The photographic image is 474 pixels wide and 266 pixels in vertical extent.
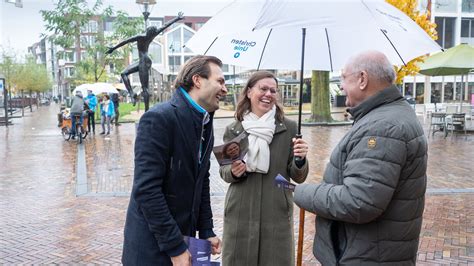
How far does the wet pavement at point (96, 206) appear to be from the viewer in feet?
15.2

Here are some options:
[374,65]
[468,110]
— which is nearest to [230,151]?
[374,65]

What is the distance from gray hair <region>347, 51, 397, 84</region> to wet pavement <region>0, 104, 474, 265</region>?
2.80 m

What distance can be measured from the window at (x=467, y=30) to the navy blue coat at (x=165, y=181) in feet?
142

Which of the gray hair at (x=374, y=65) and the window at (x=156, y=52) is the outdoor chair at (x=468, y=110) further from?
the window at (x=156, y=52)

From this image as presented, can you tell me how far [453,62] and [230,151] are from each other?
42.9 ft

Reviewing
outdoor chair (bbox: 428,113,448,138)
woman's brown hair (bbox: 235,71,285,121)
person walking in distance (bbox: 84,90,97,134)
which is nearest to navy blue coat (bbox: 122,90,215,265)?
woman's brown hair (bbox: 235,71,285,121)

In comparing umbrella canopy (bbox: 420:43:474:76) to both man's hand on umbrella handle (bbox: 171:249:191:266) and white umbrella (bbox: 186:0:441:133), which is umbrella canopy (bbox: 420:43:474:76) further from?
man's hand on umbrella handle (bbox: 171:249:191:266)

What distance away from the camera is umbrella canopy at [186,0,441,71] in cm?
270

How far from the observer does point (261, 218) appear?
2.87m

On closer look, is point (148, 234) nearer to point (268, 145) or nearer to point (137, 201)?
point (137, 201)

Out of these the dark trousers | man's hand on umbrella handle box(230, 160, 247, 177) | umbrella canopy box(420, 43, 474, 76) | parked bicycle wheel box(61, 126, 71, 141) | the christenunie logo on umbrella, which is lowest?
parked bicycle wheel box(61, 126, 71, 141)

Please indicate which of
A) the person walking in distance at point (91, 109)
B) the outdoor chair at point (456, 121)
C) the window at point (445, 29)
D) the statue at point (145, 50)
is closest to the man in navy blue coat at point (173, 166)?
the statue at point (145, 50)

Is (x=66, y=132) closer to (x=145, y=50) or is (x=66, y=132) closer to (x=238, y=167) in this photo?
(x=145, y=50)

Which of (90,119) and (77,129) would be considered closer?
(77,129)
